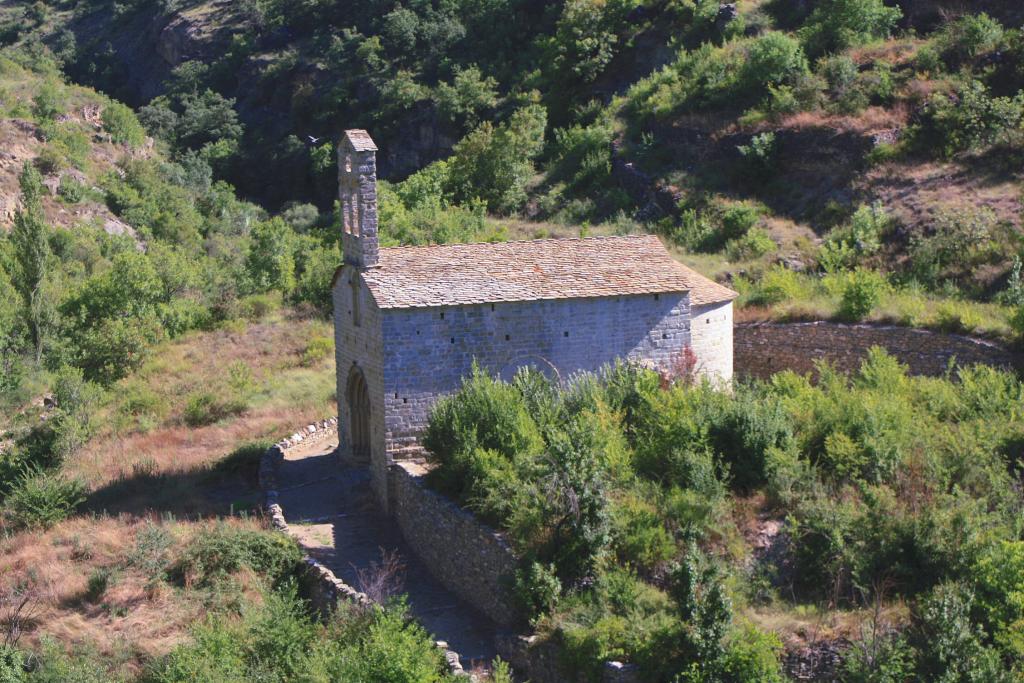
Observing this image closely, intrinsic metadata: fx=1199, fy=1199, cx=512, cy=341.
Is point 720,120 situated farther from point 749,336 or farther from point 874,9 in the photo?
point 749,336

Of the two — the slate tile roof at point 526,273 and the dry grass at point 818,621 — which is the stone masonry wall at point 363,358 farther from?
the dry grass at point 818,621

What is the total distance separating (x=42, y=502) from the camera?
2375 cm

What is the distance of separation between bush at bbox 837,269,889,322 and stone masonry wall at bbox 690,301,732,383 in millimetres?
3777

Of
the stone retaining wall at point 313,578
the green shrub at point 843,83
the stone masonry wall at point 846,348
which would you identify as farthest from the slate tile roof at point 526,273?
the green shrub at point 843,83

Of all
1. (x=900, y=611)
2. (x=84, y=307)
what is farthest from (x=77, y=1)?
(x=900, y=611)

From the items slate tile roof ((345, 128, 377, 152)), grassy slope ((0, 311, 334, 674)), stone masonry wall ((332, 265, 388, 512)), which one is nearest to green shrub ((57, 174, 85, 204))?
grassy slope ((0, 311, 334, 674))

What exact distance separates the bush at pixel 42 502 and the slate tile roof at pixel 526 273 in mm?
7432

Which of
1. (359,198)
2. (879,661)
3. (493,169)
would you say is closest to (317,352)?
(359,198)

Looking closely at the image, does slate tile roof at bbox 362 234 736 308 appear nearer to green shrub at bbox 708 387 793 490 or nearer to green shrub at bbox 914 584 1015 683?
green shrub at bbox 708 387 793 490

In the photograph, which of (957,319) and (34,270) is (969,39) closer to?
(957,319)

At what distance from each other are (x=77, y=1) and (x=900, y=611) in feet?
286

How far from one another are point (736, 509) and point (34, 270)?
24478mm

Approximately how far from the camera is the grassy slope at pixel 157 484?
65.1 feet

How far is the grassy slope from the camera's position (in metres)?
19.8
